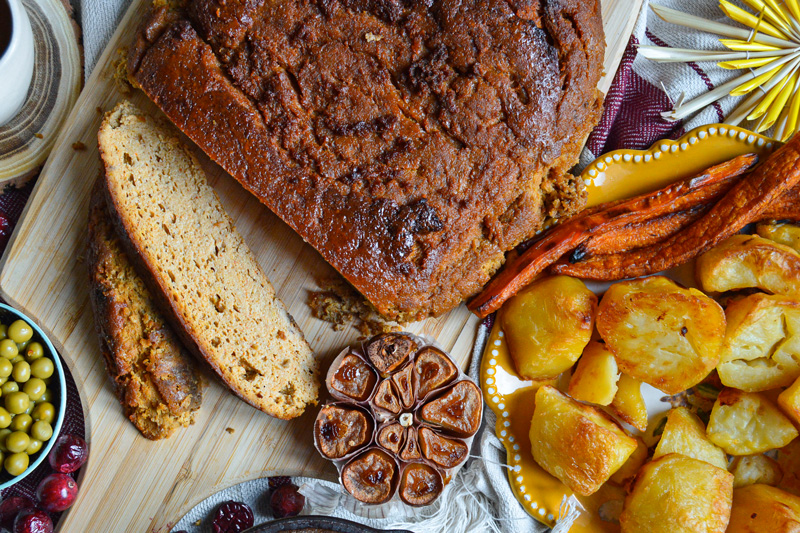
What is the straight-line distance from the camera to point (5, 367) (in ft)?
9.21

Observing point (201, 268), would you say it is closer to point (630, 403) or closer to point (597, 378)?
point (597, 378)

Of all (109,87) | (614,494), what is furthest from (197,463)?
(614,494)

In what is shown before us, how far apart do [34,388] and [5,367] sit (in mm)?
167

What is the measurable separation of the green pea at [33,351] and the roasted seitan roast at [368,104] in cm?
136

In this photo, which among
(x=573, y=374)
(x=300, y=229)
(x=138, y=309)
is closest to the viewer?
(x=300, y=229)

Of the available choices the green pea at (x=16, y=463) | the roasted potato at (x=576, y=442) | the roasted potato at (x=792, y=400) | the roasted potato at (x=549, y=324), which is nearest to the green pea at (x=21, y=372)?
the green pea at (x=16, y=463)

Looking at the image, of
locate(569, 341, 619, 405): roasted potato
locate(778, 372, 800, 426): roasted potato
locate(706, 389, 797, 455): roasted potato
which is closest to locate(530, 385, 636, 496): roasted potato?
locate(569, 341, 619, 405): roasted potato

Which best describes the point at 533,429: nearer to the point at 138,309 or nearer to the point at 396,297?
the point at 396,297

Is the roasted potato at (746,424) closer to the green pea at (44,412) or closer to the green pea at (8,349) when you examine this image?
the green pea at (44,412)

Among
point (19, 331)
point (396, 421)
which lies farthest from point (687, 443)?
point (19, 331)

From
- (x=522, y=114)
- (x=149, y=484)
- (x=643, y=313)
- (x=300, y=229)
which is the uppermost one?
(x=522, y=114)

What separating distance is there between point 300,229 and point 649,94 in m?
2.12

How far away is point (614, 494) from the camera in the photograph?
120 inches

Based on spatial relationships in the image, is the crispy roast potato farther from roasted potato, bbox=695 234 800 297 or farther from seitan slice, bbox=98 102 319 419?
seitan slice, bbox=98 102 319 419
